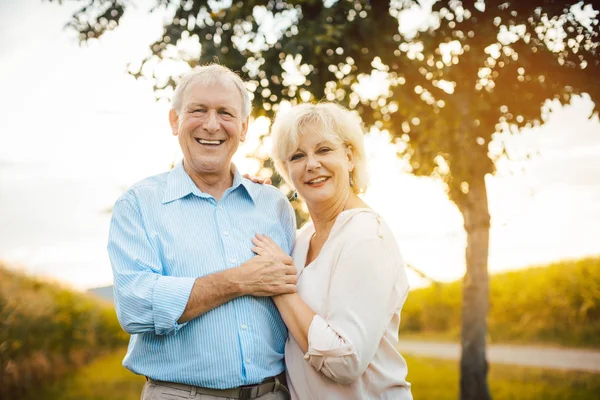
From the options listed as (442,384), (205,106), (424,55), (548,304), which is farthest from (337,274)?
(548,304)

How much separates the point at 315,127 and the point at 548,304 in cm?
853

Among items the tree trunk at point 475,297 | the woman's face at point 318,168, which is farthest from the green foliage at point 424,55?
the woman's face at point 318,168

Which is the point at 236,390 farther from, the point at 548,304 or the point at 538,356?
the point at 548,304

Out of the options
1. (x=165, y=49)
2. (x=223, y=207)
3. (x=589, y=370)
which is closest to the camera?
(x=223, y=207)

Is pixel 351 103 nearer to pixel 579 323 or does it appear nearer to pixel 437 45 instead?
pixel 437 45

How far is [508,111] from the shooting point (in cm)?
588

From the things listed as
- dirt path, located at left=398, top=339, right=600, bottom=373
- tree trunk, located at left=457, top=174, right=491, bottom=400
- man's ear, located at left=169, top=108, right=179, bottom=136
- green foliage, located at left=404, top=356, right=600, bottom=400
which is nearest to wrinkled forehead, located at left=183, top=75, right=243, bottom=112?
man's ear, located at left=169, top=108, right=179, bottom=136

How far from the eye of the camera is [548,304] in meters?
9.52

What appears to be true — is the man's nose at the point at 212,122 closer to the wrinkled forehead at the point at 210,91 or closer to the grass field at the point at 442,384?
the wrinkled forehead at the point at 210,91

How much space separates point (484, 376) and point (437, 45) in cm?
378

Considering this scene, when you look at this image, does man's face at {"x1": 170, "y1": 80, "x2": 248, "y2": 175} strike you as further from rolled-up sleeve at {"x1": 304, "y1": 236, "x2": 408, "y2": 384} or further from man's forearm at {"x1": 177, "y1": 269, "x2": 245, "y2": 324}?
rolled-up sleeve at {"x1": 304, "y1": 236, "x2": 408, "y2": 384}

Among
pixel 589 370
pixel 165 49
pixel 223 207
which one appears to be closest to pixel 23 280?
Result: pixel 165 49

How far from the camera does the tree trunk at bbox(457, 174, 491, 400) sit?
6039 millimetres

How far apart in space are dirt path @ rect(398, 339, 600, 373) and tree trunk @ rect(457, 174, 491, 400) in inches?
118
